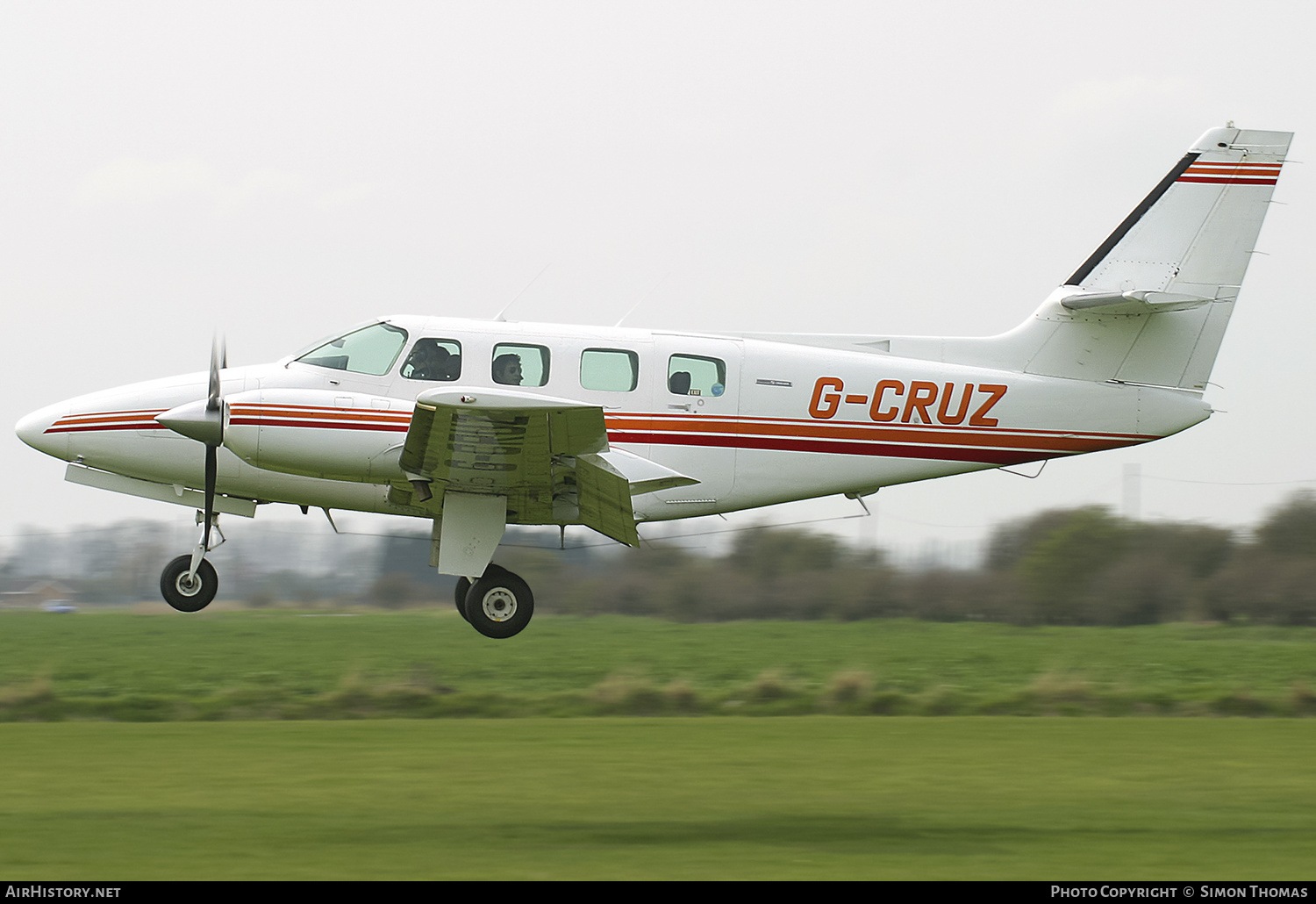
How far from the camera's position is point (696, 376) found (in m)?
12.1

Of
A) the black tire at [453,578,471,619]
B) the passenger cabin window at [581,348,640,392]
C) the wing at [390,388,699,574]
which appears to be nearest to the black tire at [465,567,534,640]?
the black tire at [453,578,471,619]

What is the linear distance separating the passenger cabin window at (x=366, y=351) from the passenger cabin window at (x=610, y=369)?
63.3 inches

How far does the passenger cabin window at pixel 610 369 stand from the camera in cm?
1179

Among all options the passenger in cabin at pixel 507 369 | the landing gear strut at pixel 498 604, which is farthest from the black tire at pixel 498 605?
the passenger in cabin at pixel 507 369

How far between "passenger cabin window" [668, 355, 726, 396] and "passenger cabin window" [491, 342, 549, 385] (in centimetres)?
116

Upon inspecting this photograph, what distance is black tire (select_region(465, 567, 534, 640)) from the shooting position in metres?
12.3

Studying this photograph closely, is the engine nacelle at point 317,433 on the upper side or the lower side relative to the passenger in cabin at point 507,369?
lower

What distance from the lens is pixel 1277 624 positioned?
65.3 feet

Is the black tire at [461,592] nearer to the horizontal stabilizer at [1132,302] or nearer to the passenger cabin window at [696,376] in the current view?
the passenger cabin window at [696,376]

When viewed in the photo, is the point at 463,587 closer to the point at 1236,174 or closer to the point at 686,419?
the point at 686,419

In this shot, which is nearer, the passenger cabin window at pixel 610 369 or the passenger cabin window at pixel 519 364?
the passenger cabin window at pixel 519 364

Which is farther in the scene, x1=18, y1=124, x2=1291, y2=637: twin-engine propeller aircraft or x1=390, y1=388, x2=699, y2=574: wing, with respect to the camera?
x1=18, y1=124, x2=1291, y2=637: twin-engine propeller aircraft

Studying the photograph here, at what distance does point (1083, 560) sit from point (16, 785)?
14892 millimetres

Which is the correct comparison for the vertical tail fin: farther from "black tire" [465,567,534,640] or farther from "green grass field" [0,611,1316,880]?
"black tire" [465,567,534,640]
